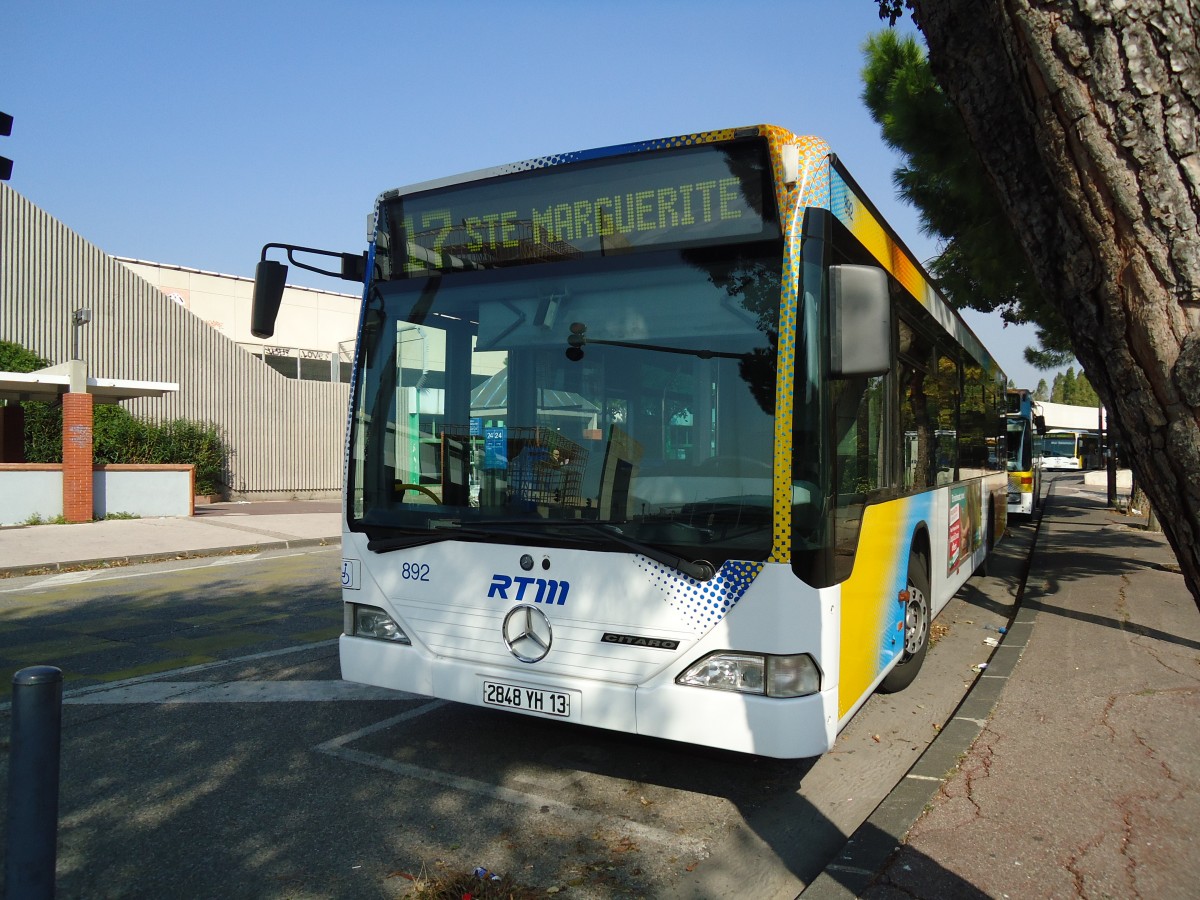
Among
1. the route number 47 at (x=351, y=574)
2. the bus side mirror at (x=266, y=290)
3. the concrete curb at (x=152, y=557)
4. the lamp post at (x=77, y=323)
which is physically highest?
the lamp post at (x=77, y=323)

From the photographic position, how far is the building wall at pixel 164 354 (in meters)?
22.5

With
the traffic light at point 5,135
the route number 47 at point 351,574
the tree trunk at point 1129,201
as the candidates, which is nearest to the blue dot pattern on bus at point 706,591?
the route number 47 at point 351,574

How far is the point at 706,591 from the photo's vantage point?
12.3ft

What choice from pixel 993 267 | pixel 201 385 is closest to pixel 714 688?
pixel 993 267

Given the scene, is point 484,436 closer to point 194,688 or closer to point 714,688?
point 714,688

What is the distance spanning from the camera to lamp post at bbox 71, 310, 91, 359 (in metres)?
22.9

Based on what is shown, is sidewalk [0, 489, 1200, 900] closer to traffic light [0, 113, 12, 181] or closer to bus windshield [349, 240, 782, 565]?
bus windshield [349, 240, 782, 565]

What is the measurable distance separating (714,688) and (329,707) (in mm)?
2884

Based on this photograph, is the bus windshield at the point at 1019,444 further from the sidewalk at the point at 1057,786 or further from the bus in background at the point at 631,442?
the bus in background at the point at 631,442

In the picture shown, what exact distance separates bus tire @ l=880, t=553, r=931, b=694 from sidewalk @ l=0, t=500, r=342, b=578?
11447 millimetres

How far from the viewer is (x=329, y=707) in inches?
221

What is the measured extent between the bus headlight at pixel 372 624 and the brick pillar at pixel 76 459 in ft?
51.3

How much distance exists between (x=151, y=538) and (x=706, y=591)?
1454 cm

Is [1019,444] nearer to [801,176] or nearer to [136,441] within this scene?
[801,176]
